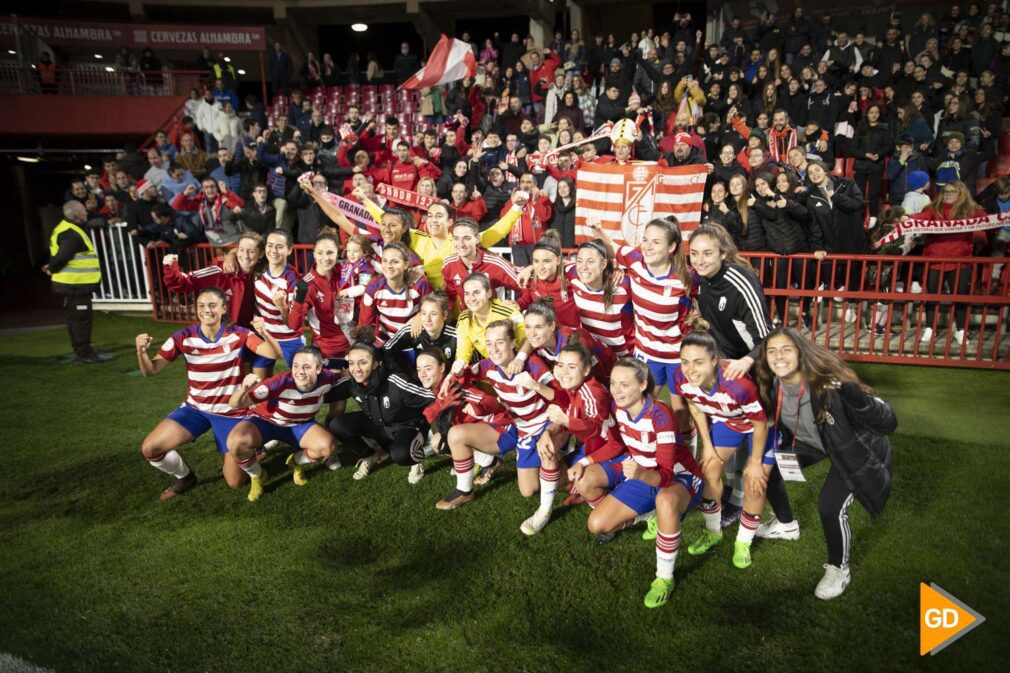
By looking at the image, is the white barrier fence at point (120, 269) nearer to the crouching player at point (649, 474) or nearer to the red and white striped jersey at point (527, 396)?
the red and white striped jersey at point (527, 396)

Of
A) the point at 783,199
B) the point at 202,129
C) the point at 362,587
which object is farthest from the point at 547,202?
the point at 202,129

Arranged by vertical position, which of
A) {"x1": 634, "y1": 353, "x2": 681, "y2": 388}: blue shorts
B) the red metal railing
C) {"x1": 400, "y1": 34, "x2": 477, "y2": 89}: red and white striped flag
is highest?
the red metal railing

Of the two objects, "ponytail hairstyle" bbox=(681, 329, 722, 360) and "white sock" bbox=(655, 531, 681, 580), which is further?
"ponytail hairstyle" bbox=(681, 329, 722, 360)

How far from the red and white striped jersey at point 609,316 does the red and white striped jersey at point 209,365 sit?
8.94 ft

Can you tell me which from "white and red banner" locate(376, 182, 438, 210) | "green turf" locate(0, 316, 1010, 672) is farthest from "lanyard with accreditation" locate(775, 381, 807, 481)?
"white and red banner" locate(376, 182, 438, 210)

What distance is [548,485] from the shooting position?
453 centimetres

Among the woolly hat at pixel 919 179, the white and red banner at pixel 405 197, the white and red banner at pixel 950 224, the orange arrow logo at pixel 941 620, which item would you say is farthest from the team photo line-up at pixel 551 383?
the woolly hat at pixel 919 179

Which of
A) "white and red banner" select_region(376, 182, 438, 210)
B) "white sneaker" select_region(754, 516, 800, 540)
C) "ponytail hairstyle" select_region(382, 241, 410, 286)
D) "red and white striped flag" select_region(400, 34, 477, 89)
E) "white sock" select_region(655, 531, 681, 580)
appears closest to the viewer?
"white sock" select_region(655, 531, 681, 580)

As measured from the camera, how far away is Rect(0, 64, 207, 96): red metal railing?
18703 millimetres

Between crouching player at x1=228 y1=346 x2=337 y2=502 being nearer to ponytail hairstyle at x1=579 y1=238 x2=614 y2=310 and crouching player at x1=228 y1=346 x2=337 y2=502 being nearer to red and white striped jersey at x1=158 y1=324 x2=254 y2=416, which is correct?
red and white striped jersey at x1=158 y1=324 x2=254 y2=416

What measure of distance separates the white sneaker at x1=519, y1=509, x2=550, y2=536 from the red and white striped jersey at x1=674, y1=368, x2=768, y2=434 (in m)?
1.24

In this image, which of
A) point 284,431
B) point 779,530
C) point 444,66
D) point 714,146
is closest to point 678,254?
point 779,530

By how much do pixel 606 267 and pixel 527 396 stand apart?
114 cm

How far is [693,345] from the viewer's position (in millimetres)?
3980
